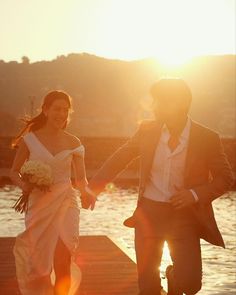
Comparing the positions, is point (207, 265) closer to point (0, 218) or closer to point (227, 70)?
point (0, 218)

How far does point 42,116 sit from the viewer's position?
5859 mm

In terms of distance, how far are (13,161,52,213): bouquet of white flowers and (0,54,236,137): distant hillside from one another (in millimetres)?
106076

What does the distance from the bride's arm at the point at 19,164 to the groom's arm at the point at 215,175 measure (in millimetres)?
1754

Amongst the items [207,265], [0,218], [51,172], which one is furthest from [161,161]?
[0,218]

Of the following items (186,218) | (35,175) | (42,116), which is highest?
(42,116)

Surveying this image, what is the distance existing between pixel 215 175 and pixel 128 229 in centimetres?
1148

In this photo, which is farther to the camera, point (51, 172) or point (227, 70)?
point (227, 70)

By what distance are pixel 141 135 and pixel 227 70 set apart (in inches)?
6032

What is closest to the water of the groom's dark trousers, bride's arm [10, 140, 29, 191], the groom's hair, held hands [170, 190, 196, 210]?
bride's arm [10, 140, 29, 191]

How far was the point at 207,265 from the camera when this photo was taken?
11.3 metres

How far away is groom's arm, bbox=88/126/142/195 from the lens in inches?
183

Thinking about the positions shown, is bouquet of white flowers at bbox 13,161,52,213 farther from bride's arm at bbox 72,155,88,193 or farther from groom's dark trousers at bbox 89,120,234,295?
groom's dark trousers at bbox 89,120,234,295

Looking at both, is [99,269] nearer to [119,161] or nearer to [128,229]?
[119,161]

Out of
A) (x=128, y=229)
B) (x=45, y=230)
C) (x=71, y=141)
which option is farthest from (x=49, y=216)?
(x=128, y=229)
